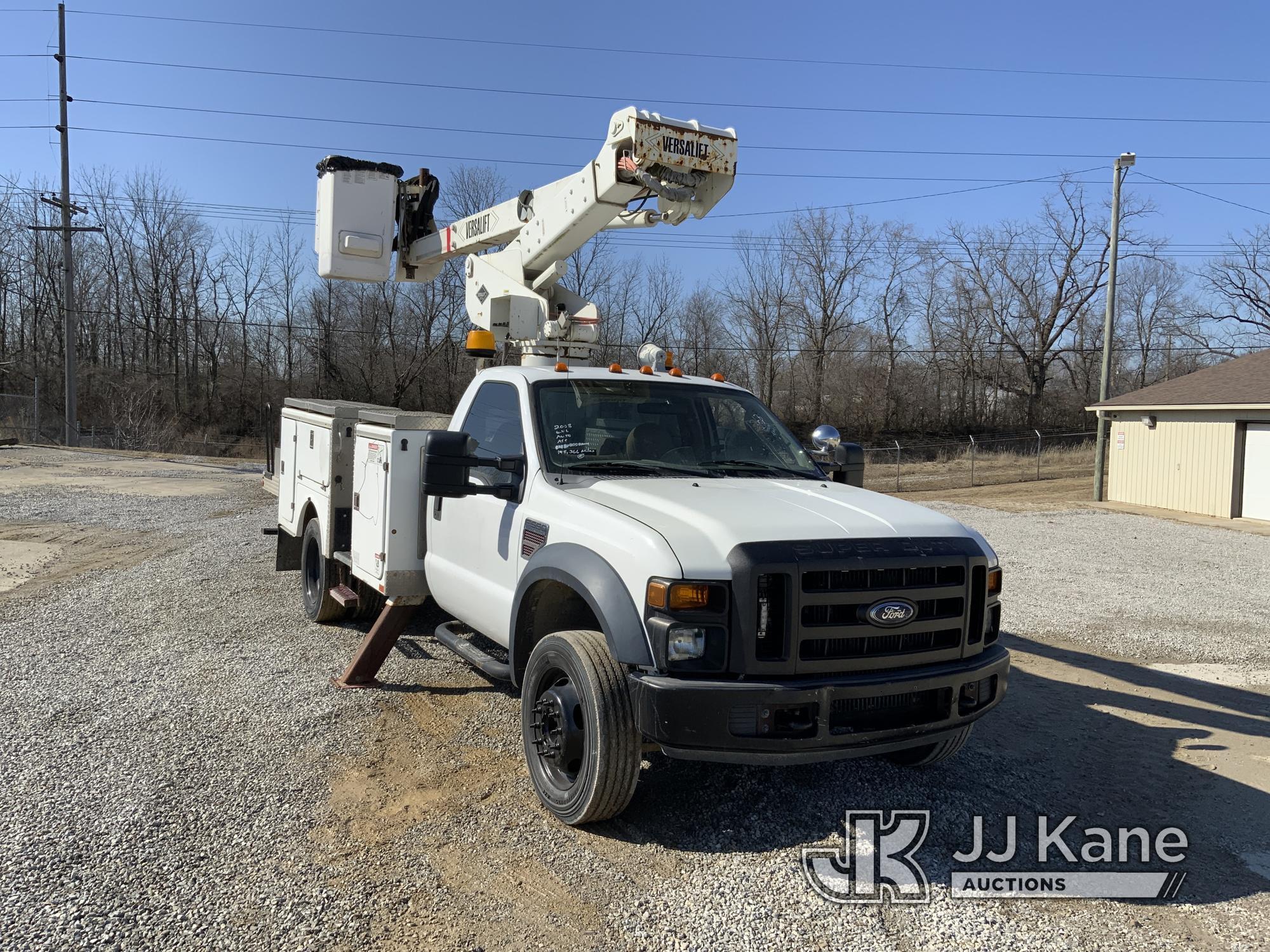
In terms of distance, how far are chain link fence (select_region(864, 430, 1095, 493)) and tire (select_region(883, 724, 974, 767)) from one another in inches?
782

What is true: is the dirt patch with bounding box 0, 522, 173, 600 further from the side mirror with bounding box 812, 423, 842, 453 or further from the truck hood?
the side mirror with bounding box 812, 423, 842, 453

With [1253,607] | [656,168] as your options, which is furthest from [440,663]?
[1253,607]

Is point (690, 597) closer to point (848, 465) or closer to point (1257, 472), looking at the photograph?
point (848, 465)

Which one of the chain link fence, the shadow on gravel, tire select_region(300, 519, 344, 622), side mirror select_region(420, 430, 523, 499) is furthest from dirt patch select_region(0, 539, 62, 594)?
the chain link fence

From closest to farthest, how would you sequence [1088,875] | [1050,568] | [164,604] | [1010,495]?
[1088,875]
[164,604]
[1050,568]
[1010,495]

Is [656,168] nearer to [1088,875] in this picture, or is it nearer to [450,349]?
[1088,875]

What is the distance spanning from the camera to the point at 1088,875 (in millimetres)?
3812

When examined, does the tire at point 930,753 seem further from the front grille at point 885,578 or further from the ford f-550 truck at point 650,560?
the front grille at point 885,578

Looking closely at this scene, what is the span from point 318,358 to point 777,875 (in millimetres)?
44200

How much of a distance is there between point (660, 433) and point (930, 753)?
2.16 m

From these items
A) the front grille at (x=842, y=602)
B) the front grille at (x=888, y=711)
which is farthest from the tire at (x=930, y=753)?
the front grille at (x=842, y=602)

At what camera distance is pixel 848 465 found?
19.0 feet

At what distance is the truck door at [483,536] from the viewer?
4.83m

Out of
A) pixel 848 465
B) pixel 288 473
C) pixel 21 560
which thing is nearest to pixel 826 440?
pixel 848 465
